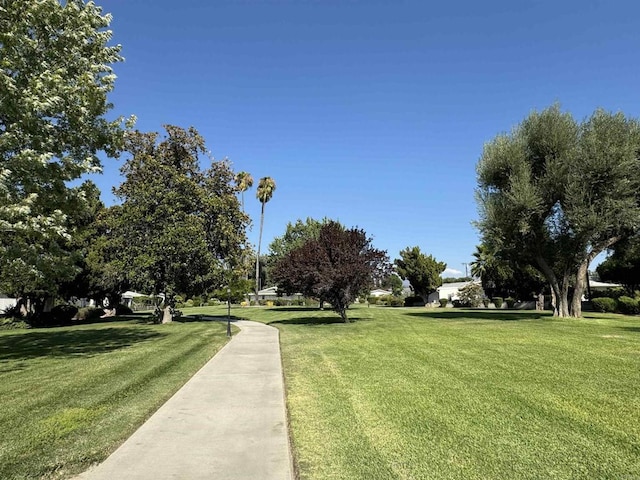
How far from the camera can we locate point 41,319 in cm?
2886

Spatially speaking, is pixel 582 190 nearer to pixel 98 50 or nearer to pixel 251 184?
pixel 98 50

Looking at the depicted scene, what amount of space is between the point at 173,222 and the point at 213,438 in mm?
22015

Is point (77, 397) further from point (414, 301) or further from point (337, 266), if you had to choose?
point (414, 301)

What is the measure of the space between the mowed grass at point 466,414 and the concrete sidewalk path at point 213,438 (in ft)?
0.99

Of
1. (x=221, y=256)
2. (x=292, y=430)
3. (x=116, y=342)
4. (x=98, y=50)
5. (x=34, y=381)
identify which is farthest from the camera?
(x=221, y=256)

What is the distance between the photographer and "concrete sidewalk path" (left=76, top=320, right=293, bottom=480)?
4.11 metres

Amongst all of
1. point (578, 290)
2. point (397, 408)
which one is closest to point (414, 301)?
point (578, 290)

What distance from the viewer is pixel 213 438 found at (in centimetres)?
508

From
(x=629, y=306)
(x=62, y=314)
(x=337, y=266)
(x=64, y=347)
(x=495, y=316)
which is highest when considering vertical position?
(x=337, y=266)

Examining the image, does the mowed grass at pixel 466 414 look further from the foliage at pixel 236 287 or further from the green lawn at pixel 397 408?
the foliage at pixel 236 287

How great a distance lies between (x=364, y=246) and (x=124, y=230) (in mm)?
14671

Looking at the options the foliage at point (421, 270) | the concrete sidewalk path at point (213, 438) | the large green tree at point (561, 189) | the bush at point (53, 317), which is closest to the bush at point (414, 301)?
the foliage at point (421, 270)

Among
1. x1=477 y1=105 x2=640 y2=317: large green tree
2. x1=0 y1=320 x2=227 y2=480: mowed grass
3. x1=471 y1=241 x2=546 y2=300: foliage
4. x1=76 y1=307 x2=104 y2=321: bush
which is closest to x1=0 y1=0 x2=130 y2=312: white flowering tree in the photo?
x1=0 y1=320 x2=227 y2=480: mowed grass

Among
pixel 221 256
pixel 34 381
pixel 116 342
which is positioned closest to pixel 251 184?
pixel 221 256
